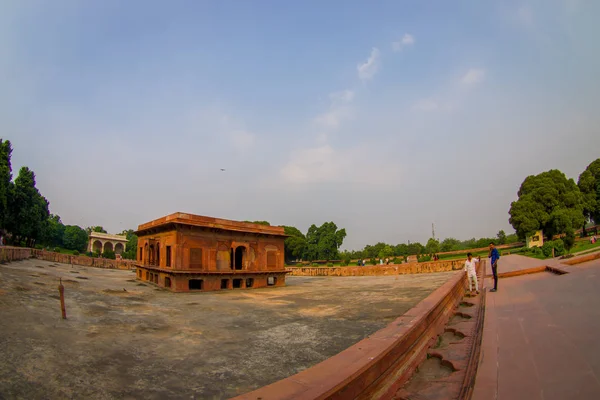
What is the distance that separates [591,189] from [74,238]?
9931 centimetres

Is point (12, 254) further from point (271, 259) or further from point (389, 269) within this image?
point (389, 269)

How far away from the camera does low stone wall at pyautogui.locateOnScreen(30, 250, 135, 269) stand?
31.5 meters

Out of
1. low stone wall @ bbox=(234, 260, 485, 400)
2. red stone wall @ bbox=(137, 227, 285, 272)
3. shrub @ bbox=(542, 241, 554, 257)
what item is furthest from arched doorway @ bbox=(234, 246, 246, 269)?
shrub @ bbox=(542, 241, 554, 257)

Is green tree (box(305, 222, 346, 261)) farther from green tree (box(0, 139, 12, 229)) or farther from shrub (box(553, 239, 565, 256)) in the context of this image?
green tree (box(0, 139, 12, 229))

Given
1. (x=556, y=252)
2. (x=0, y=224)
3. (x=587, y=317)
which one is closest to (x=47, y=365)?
(x=587, y=317)

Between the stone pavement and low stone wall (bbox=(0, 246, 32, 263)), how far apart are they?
25322mm

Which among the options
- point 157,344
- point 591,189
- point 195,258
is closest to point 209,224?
point 195,258

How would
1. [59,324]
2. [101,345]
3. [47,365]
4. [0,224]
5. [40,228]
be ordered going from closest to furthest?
[47,365] < [101,345] < [59,324] < [0,224] < [40,228]

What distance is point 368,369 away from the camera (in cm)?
300

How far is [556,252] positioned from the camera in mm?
26203

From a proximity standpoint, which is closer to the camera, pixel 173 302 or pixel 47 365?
pixel 47 365

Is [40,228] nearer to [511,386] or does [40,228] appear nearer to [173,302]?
[173,302]

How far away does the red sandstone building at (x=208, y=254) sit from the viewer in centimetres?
1734

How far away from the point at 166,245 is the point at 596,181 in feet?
190
